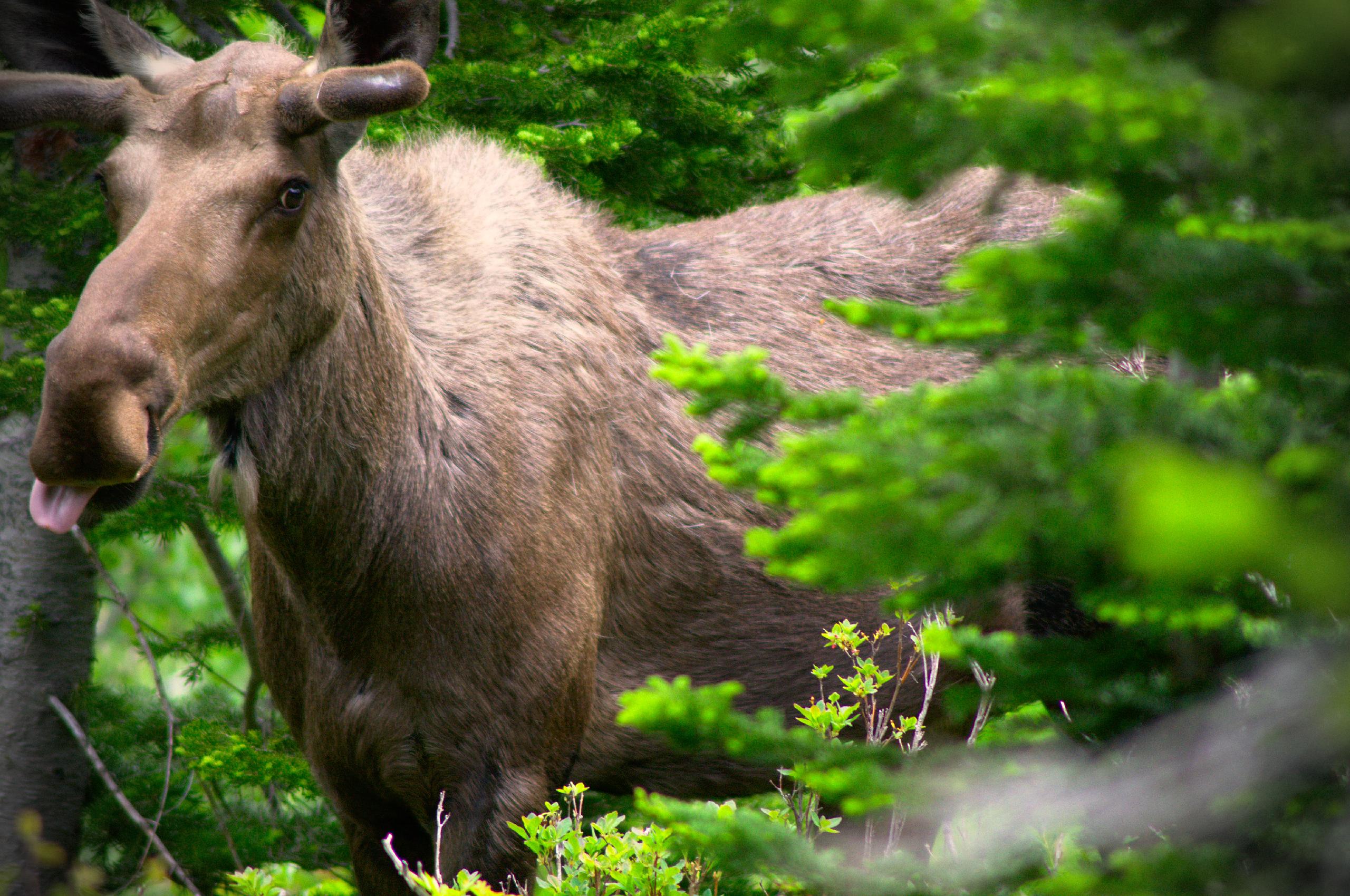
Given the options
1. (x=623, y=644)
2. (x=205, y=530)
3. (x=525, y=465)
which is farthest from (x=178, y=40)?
(x=623, y=644)

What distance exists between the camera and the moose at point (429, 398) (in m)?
3.13

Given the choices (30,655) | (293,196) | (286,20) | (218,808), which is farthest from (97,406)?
(218,808)

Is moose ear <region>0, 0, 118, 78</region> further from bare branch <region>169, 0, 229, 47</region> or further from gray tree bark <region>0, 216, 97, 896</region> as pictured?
gray tree bark <region>0, 216, 97, 896</region>

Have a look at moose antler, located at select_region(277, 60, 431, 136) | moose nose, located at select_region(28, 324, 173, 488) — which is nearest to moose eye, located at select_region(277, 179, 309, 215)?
moose antler, located at select_region(277, 60, 431, 136)

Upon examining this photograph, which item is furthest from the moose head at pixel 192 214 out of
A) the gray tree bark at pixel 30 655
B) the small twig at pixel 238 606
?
the small twig at pixel 238 606

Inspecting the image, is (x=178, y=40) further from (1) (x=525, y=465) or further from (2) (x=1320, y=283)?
(2) (x=1320, y=283)

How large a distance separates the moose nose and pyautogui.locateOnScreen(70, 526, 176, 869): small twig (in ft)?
7.08

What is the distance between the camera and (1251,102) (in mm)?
1161

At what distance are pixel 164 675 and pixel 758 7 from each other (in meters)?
8.80

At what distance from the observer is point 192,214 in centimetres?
307

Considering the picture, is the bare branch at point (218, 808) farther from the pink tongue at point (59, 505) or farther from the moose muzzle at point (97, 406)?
the moose muzzle at point (97, 406)

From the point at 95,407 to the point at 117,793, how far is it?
2625 millimetres

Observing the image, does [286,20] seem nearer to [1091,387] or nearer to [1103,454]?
[1091,387]

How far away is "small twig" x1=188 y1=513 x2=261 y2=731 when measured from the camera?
6070mm
